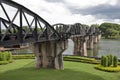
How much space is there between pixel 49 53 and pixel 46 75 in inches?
248

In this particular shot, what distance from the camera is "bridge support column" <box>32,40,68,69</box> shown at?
1789 inches

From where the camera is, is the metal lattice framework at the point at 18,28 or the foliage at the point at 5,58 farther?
the foliage at the point at 5,58

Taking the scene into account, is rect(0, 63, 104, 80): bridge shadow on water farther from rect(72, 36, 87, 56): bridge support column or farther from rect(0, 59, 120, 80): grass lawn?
rect(72, 36, 87, 56): bridge support column

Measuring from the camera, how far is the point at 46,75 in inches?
1598

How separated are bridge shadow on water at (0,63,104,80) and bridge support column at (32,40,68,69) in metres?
1.89

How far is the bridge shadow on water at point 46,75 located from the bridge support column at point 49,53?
1892mm

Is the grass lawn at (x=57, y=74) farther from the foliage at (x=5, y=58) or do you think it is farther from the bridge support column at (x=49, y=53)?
the foliage at (x=5, y=58)

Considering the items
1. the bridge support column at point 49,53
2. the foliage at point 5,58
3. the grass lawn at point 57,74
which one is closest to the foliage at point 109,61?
the grass lawn at point 57,74

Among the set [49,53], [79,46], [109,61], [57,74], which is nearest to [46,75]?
[57,74]

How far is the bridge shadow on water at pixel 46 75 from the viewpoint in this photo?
126 ft

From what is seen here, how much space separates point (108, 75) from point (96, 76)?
2.62m

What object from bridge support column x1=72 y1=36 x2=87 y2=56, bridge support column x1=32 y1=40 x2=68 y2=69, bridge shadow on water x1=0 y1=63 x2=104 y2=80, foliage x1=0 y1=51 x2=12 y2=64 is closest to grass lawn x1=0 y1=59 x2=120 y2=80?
bridge shadow on water x1=0 y1=63 x2=104 y2=80

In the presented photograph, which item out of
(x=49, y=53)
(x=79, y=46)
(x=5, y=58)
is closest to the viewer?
(x=49, y=53)

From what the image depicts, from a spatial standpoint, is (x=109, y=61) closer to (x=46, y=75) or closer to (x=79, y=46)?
(x=46, y=75)
